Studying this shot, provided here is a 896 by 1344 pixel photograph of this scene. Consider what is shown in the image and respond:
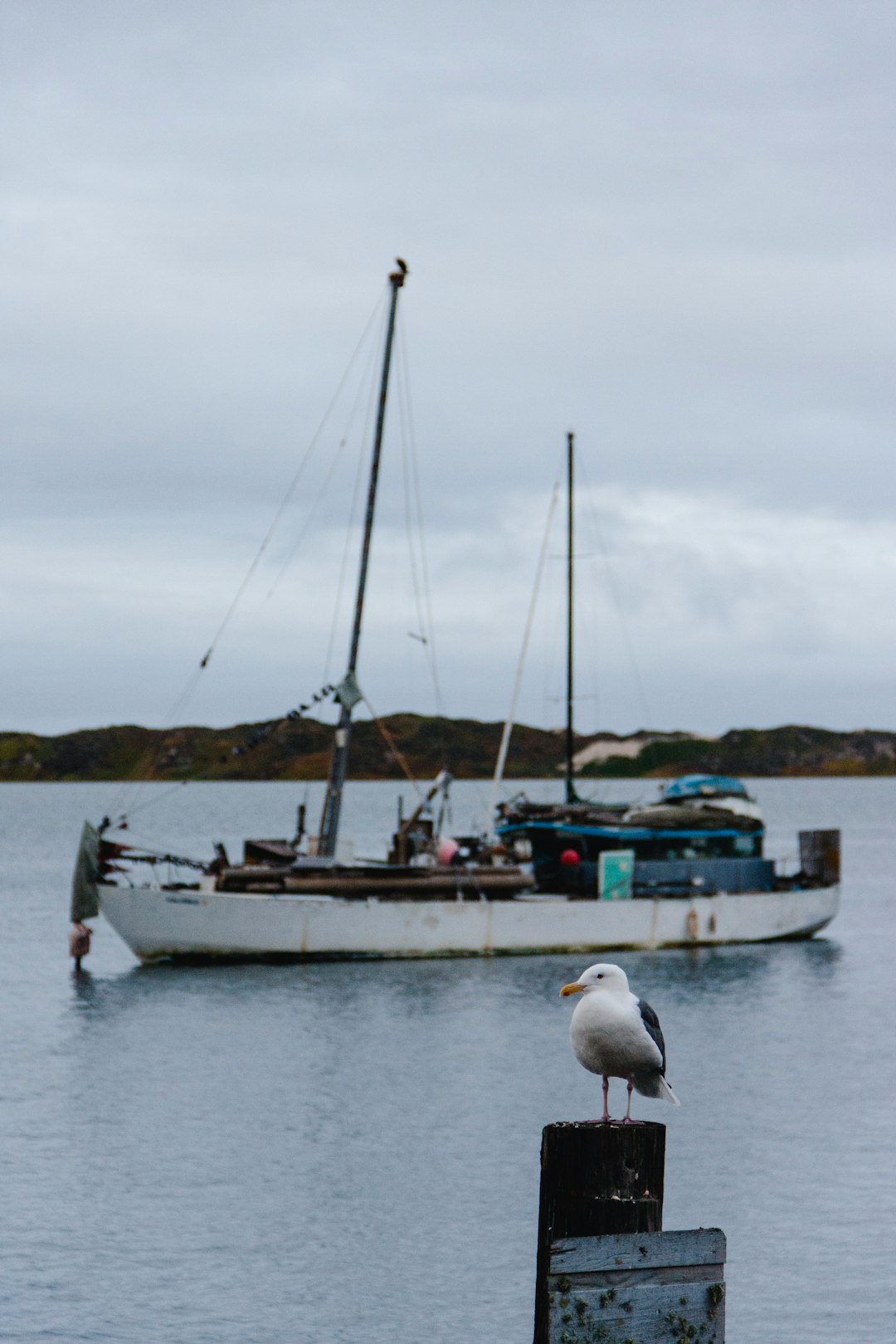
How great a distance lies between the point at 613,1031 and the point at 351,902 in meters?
34.9

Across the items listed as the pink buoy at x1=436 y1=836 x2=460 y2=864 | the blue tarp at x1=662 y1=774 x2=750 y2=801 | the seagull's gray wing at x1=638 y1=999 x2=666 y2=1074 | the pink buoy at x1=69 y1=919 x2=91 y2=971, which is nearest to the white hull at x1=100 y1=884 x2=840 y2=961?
the pink buoy at x1=436 y1=836 x2=460 y2=864

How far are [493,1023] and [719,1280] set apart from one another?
29905 millimetres

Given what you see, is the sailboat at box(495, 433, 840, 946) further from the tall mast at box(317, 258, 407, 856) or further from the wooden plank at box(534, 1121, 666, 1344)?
the wooden plank at box(534, 1121, 666, 1344)

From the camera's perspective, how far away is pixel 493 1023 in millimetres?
37062

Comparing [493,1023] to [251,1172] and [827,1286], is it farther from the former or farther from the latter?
[827,1286]

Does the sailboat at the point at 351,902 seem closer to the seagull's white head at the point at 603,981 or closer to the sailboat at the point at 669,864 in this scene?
the sailboat at the point at 669,864

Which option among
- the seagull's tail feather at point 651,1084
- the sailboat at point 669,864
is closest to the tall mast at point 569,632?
the sailboat at point 669,864

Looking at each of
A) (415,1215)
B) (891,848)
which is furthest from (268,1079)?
(891,848)

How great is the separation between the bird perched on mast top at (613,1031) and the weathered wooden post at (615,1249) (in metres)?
1.41

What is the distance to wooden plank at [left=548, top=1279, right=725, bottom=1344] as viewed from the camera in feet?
24.5

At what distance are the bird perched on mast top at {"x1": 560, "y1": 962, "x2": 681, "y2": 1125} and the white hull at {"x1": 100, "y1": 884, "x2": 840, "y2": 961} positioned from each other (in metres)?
34.5

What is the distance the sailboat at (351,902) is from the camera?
43.5 meters

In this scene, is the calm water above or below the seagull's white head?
below

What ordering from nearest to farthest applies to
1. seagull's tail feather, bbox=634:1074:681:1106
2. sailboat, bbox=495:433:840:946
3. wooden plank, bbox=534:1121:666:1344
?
wooden plank, bbox=534:1121:666:1344 → seagull's tail feather, bbox=634:1074:681:1106 → sailboat, bbox=495:433:840:946
